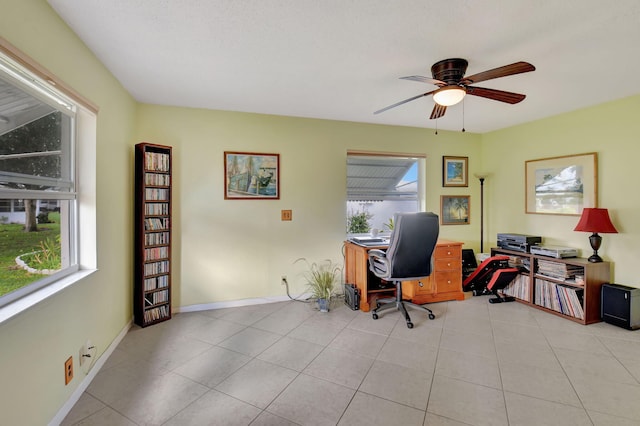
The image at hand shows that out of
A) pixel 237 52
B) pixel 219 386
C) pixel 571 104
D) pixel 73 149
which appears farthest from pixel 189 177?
pixel 571 104

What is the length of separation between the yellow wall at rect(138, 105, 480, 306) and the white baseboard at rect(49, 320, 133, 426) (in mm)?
848

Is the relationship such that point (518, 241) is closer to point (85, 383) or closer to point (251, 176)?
point (251, 176)

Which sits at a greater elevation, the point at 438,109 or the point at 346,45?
the point at 346,45

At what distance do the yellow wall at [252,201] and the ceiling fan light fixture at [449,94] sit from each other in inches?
67.9

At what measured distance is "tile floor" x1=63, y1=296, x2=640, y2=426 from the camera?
5.57ft

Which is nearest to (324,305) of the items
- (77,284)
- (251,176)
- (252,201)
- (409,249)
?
(409,249)

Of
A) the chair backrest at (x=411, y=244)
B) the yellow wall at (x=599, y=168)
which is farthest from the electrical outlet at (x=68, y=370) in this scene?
the yellow wall at (x=599, y=168)

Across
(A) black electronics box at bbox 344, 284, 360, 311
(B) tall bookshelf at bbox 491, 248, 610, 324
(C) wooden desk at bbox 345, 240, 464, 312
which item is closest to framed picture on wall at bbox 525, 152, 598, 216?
(B) tall bookshelf at bbox 491, 248, 610, 324

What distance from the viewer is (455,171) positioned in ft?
14.3

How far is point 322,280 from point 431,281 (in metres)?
1.35

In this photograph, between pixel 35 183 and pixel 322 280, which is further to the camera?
pixel 322 280

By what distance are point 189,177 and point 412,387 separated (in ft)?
9.67

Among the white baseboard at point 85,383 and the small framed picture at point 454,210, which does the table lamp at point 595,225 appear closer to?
the small framed picture at point 454,210

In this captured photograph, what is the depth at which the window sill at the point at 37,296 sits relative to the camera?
4.11 feet
